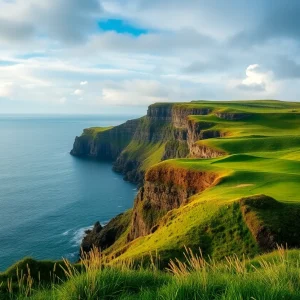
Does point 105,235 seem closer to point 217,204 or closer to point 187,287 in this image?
point 217,204

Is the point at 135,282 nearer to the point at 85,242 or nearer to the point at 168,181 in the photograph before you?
the point at 168,181

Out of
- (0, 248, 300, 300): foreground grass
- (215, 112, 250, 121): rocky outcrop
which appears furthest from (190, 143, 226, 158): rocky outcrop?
(0, 248, 300, 300): foreground grass

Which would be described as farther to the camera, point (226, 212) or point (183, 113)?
point (183, 113)

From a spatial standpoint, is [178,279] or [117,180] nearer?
[178,279]

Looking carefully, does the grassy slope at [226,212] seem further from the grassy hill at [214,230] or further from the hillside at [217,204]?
the grassy hill at [214,230]

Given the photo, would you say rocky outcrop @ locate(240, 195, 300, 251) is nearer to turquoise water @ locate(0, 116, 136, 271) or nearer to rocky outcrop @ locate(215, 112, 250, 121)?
turquoise water @ locate(0, 116, 136, 271)

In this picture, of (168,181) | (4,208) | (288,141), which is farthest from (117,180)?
(168,181)

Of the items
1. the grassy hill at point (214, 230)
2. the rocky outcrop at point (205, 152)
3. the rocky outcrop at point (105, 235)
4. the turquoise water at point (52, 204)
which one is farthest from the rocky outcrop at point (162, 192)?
the rocky outcrop at point (205, 152)

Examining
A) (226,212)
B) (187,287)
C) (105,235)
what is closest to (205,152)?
(105,235)
